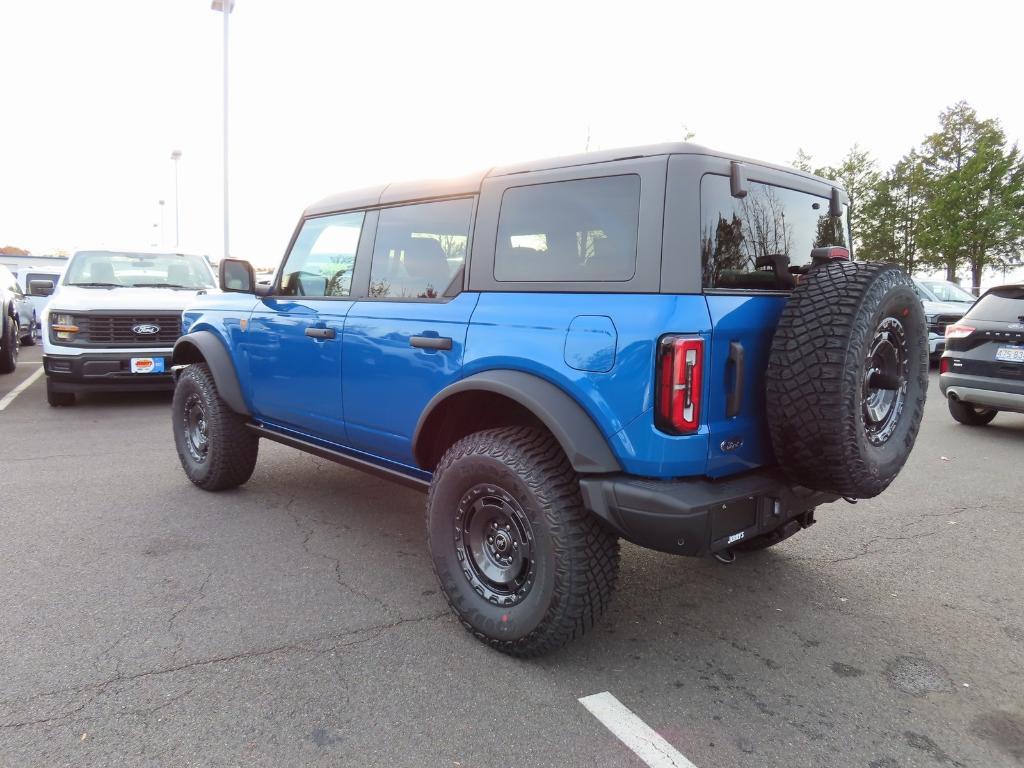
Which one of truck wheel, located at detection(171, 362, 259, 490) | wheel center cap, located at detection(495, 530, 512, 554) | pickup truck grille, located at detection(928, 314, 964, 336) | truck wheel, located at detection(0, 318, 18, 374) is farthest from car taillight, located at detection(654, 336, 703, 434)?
pickup truck grille, located at detection(928, 314, 964, 336)

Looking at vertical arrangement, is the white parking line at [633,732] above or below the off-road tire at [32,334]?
below

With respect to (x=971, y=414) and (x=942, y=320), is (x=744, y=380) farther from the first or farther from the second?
(x=942, y=320)

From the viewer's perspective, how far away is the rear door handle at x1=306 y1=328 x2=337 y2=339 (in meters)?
3.81

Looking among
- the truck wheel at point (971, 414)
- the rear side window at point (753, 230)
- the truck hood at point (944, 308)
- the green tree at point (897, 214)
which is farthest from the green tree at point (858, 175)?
the rear side window at point (753, 230)

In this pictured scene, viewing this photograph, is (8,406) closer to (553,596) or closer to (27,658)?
(27,658)

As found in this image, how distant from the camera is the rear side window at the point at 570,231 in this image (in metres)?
2.69

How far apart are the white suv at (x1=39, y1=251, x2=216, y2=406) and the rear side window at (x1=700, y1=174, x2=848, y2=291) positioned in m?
6.45

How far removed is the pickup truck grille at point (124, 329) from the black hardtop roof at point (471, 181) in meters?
4.76

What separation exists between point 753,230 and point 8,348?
1177 cm

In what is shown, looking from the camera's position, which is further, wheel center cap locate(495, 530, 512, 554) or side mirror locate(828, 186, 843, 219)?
side mirror locate(828, 186, 843, 219)

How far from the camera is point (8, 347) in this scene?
11.0m

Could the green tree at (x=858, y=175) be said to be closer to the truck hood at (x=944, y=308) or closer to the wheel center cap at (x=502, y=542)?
the truck hood at (x=944, y=308)

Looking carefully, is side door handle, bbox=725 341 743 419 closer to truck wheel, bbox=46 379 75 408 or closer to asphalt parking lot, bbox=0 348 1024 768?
asphalt parking lot, bbox=0 348 1024 768

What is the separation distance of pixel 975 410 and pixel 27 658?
28.8 feet
